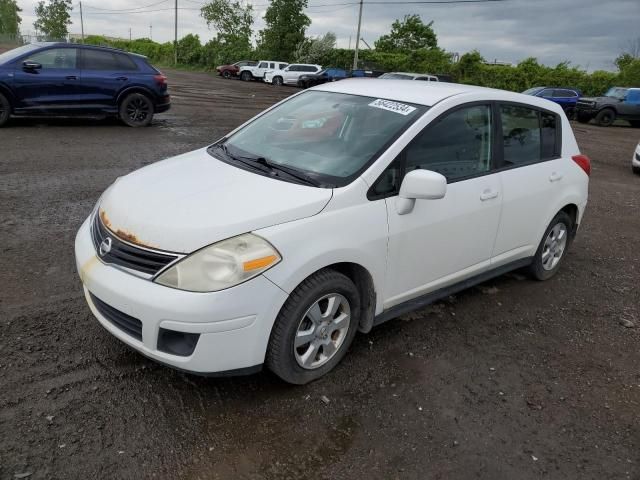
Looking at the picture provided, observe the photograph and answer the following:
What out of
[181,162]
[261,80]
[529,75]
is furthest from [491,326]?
[261,80]

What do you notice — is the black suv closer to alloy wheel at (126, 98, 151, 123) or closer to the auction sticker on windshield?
alloy wheel at (126, 98, 151, 123)

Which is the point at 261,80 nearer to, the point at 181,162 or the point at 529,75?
→ the point at 529,75

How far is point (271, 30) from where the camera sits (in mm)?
47000

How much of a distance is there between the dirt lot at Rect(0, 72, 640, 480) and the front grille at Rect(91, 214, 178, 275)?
714 millimetres

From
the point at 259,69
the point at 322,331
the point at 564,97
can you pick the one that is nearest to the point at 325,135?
the point at 322,331

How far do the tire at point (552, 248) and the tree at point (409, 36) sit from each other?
162ft

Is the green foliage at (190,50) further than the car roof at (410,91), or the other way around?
the green foliage at (190,50)

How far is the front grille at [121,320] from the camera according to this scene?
103 inches

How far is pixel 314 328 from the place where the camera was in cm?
291

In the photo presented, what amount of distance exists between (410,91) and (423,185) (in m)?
1.05

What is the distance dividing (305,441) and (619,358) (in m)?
2.39


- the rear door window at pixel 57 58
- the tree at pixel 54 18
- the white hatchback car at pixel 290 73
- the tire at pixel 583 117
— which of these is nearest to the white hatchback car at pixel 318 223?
the rear door window at pixel 57 58

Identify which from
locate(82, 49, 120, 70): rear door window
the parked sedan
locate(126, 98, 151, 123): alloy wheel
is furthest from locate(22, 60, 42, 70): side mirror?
the parked sedan

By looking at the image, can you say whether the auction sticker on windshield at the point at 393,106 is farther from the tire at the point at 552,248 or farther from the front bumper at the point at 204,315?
the tire at the point at 552,248
